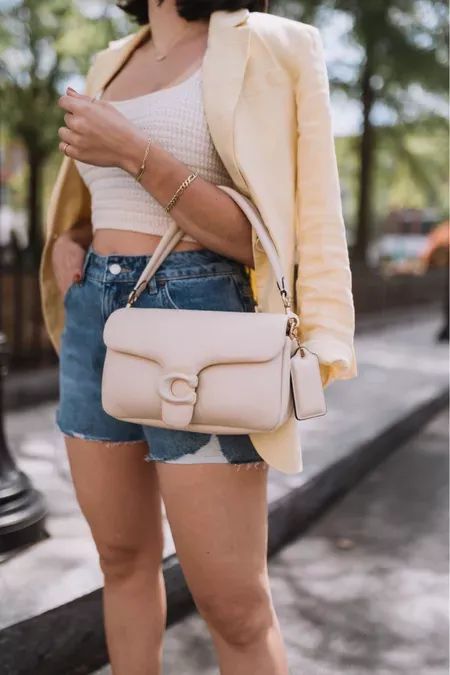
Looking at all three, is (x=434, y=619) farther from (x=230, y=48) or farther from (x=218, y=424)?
(x=230, y=48)

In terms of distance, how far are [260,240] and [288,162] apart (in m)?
0.18

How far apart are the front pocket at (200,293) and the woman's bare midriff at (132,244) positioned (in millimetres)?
70

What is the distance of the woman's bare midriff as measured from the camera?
169cm

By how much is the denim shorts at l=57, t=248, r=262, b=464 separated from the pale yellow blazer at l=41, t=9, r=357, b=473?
6cm

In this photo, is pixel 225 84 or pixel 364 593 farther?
pixel 364 593

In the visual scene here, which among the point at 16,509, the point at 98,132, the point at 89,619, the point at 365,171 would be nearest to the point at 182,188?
the point at 98,132

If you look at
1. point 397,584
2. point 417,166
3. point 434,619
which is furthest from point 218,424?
point 417,166

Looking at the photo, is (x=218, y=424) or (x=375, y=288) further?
(x=375, y=288)

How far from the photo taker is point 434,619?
3221 mm

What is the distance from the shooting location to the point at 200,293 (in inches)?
65.7

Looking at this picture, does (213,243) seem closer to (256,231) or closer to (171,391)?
(256,231)

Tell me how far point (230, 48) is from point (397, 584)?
8.55 feet

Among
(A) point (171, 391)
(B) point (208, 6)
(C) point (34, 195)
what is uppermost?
(C) point (34, 195)

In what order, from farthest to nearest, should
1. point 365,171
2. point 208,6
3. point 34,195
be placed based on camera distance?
point 365,171 < point 34,195 < point 208,6
